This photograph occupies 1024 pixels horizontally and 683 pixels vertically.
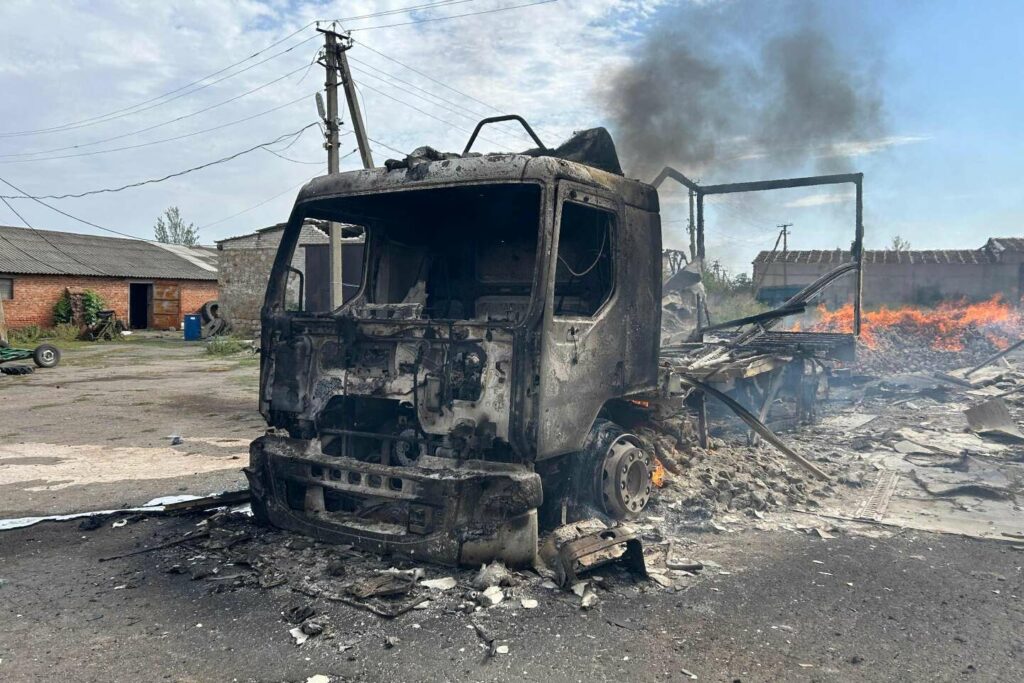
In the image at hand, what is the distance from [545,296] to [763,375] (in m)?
5.45

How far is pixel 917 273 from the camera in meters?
30.8

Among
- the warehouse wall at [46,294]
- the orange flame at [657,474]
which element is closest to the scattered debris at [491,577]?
the orange flame at [657,474]

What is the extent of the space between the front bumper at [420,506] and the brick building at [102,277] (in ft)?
92.6

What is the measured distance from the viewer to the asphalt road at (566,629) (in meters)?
3.09

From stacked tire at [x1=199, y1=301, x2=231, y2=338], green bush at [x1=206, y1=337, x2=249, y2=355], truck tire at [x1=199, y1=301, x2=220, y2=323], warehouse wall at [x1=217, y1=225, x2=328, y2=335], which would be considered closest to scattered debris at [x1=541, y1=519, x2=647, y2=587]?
green bush at [x1=206, y1=337, x2=249, y2=355]

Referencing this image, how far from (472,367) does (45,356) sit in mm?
16399

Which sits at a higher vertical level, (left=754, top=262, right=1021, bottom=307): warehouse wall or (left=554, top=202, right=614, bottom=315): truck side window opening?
(left=754, top=262, right=1021, bottom=307): warehouse wall

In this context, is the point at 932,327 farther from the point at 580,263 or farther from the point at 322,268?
the point at 322,268

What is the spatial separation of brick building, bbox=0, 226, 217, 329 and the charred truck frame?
27.7 meters

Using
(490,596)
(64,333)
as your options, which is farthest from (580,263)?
(64,333)

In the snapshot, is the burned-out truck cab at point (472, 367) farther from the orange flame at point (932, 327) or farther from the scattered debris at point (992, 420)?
the orange flame at point (932, 327)

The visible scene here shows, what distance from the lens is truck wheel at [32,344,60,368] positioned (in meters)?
16.4

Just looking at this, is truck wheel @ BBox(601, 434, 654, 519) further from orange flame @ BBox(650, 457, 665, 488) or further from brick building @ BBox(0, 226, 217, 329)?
brick building @ BBox(0, 226, 217, 329)

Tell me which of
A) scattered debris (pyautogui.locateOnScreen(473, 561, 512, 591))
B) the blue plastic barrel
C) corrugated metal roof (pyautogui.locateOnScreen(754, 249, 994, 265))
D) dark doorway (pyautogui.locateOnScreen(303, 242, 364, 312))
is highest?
corrugated metal roof (pyautogui.locateOnScreen(754, 249, 994, 265))
